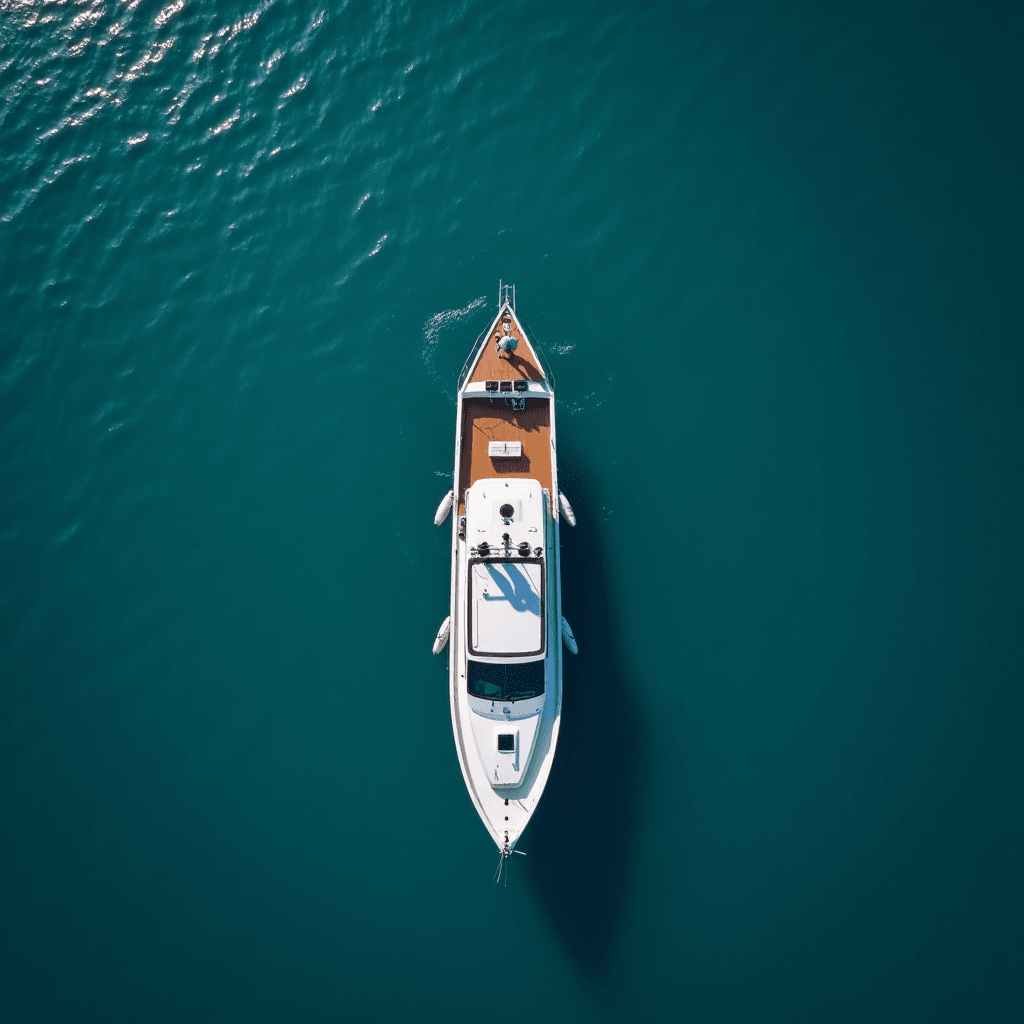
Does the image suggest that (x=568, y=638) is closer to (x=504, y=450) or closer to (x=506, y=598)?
(x=506, y=598)

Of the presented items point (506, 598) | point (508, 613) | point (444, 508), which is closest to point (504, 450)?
point (444, 508)

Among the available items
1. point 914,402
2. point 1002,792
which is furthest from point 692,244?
point 1002,792

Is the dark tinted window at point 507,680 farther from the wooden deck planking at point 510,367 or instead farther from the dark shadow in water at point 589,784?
the wooden deck planking at point 510,367

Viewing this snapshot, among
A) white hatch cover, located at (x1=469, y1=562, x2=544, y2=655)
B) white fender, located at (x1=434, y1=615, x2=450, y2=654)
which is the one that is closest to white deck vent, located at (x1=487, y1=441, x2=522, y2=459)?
white hatch cover, located at (x1=469, y1=562, x2=544, y2=655)

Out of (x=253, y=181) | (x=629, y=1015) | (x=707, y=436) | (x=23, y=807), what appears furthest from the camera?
(x=253, y=181)

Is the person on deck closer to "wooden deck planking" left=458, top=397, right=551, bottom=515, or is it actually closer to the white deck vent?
"wooden deck planking" left=458, top=397, right=551, bottom=515

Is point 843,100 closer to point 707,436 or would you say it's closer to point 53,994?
point 707,436
